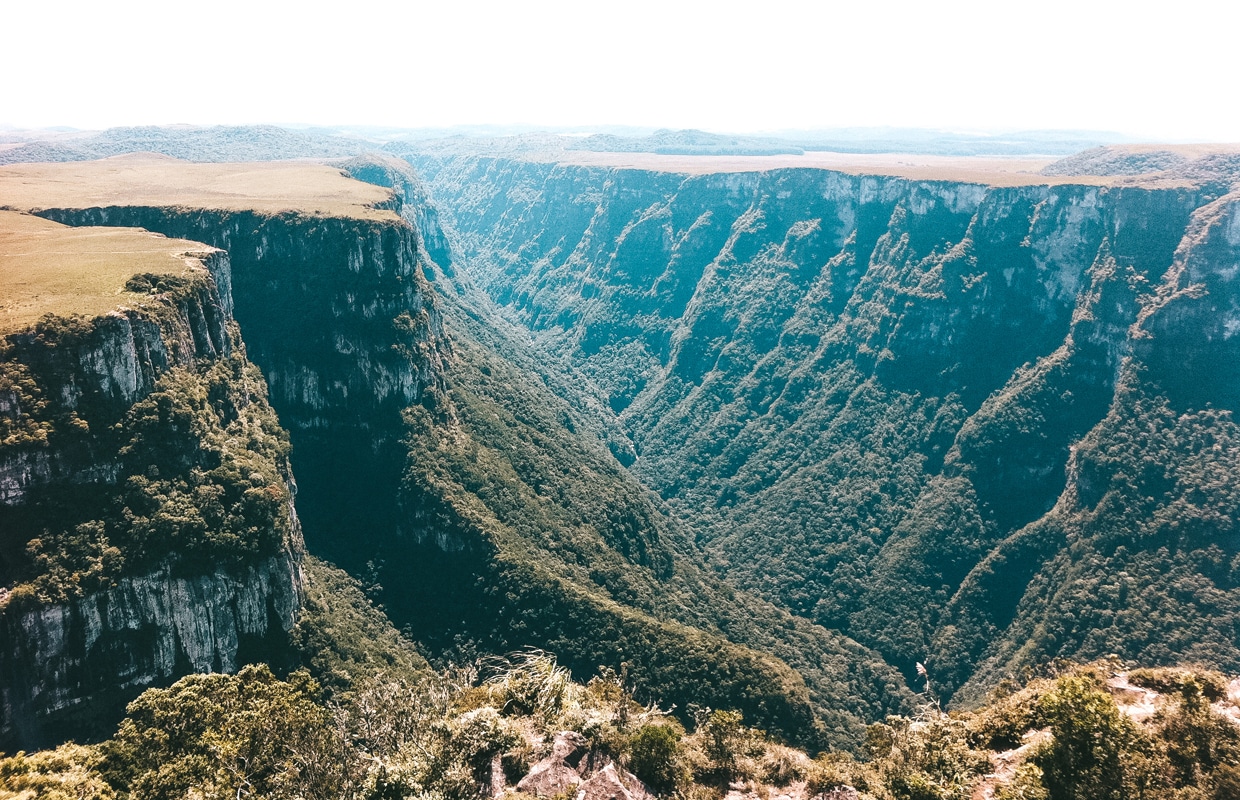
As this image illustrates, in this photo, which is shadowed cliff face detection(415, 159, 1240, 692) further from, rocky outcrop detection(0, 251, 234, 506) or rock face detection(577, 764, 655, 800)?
rocky outcrop detection(0, 251, 234, 506)

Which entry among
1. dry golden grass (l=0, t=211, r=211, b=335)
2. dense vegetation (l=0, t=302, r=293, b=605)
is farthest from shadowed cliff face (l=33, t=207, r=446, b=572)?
dense vegetation (l=0, t=302, r=293, b=605)

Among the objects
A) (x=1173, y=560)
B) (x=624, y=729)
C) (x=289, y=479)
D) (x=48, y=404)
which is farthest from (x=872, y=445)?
(x=48, y=404)

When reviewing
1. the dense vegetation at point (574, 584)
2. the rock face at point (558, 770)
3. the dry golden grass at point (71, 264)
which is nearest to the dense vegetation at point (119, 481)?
the dry golden grass at point (71, 264)

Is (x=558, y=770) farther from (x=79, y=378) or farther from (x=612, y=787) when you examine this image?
(x=79, y=378)

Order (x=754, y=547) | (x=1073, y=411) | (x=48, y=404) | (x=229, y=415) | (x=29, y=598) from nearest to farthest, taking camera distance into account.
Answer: (x=29, y=598)
(x=48, y=404)
(x=229, y=415)
(x=1073, y=411)
(x=754, y=547)

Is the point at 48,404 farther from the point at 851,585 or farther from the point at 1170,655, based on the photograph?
the point at 1170,655
